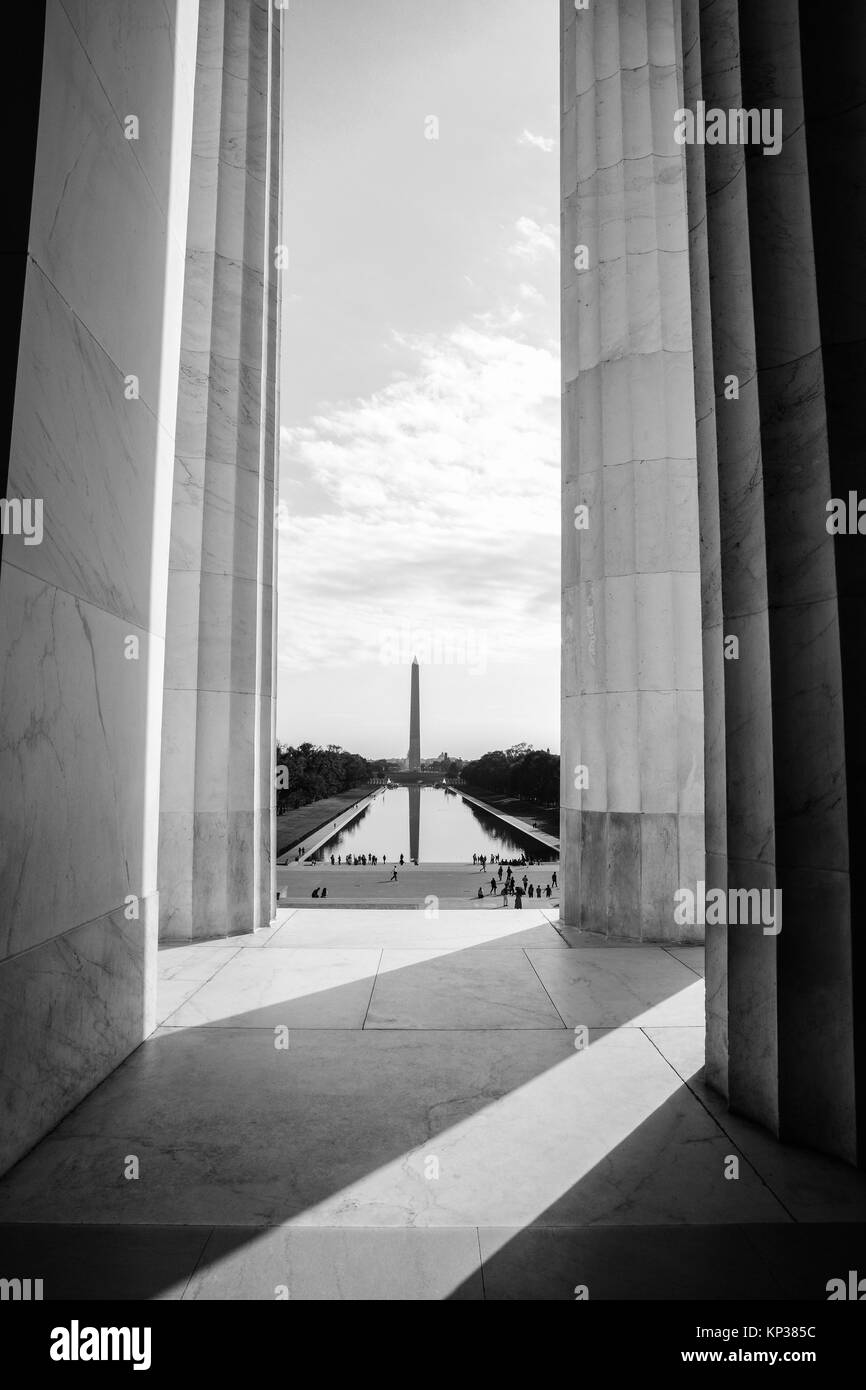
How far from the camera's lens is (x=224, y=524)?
18.5 m

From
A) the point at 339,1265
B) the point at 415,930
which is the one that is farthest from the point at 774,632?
the point at 415,930

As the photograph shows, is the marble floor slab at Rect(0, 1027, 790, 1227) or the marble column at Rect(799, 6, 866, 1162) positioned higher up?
the marble column at Rect(799, 6, 866, 1162)

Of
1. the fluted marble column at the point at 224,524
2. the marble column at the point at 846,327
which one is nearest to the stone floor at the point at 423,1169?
the marble column at the point at 846,327

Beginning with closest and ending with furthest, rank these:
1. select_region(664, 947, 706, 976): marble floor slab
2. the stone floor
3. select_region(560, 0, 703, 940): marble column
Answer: the stone floor → select_region(664, 947, 706, 976): marble floor slab → select_region(560, 0, 703, 940): marble column

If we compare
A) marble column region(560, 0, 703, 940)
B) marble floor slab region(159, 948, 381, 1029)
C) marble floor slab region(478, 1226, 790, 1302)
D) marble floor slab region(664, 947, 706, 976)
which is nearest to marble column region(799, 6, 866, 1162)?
marble floor slab region(478, 1226, 790, 1302)

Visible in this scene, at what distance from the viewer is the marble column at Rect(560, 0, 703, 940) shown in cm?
1792

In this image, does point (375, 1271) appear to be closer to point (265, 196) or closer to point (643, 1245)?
point (643, 1245)

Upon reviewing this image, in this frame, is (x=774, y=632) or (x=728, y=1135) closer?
(x=728, y=1135)

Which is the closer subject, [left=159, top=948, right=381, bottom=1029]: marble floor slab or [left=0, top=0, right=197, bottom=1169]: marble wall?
[left=0, top=0, right=197, bottom=1169]: marble wall

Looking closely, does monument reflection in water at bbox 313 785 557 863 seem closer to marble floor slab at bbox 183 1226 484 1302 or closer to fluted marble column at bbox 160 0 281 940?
fluted marble column at bbox 160 0 281 940

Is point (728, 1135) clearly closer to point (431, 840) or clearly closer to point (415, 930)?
point (415, 930)

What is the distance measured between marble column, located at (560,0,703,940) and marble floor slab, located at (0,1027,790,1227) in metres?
7.79

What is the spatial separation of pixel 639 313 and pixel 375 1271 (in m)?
Answer: 19.6

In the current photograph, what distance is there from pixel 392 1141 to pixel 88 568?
7.26 m
